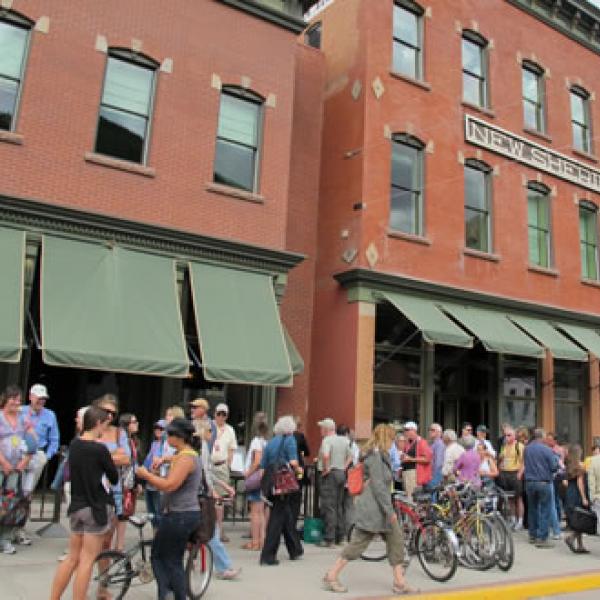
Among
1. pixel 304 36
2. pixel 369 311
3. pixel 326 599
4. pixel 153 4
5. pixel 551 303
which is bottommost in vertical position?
pixel 326 599

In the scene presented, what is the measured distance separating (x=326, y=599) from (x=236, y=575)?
1139mm

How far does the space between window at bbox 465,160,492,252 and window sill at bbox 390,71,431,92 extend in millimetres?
2097

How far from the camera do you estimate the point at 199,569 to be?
6402mm

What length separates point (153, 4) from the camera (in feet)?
41.3

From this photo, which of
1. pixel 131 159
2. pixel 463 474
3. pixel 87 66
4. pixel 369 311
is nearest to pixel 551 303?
pixel 369 311

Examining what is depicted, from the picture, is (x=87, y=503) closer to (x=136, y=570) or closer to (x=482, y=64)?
(x=136, y=570)

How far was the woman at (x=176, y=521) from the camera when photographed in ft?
18.0

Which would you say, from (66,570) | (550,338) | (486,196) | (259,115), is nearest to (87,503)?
(66,570)

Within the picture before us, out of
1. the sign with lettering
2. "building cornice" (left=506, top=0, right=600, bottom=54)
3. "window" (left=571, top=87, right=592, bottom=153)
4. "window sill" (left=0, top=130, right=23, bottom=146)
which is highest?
"building cornice" (left=506, top=0, right=600, bottom=54)

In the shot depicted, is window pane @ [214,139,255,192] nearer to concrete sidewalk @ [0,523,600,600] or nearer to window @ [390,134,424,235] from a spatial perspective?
window @ [390,134,424,235]

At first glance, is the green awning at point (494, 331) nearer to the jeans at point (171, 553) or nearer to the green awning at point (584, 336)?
the green awning at point (584, 336)

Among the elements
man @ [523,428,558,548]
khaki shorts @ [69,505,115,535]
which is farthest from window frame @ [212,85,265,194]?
khaki shorts @ [69,505,115,535]

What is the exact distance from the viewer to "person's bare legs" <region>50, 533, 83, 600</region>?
5320 millimetres

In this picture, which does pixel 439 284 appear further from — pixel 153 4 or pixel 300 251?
pixel 153 4
